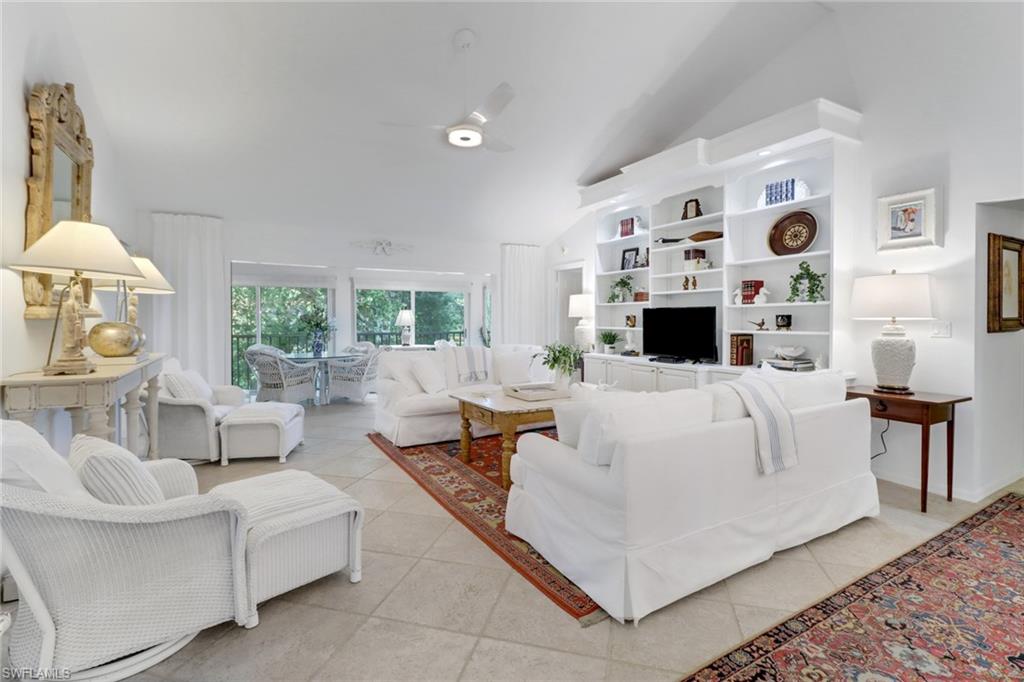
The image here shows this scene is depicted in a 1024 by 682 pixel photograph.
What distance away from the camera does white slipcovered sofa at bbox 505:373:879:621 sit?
79.7 inches

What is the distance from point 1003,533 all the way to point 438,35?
5.03 meters

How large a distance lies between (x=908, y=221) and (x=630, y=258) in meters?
3.02

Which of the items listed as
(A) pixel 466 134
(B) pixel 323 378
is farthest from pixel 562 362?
(B) pixel 323 378

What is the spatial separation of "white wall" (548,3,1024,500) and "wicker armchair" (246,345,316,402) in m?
5.86

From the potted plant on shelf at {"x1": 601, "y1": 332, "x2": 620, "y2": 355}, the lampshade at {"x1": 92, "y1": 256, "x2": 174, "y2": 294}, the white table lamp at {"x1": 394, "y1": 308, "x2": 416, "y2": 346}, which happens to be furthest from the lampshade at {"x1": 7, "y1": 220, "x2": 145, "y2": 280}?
the white table lamp at {"x1": 394, "y1": 308, "x2": 416, "y2": 346}

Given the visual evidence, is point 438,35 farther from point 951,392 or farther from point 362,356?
point 951,392

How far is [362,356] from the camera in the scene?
6902 millimetres

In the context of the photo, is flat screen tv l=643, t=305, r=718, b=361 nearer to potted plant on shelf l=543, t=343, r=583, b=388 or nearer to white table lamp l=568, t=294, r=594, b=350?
white table lamp l=568, t=294, r=594, b=350

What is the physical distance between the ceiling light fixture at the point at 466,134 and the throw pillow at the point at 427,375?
2.14 meters

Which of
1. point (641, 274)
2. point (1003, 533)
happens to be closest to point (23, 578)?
point (1003, 533)

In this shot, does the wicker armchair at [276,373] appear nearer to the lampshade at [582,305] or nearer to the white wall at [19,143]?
the white wall at [19,143]

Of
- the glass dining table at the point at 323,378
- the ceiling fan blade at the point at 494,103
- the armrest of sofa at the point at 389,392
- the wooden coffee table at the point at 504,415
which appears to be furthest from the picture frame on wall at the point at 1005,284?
the glass dining table at the point at 323,378

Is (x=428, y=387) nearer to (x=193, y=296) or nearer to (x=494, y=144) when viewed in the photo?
(x=494, y=144)

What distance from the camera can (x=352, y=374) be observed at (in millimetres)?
6945
